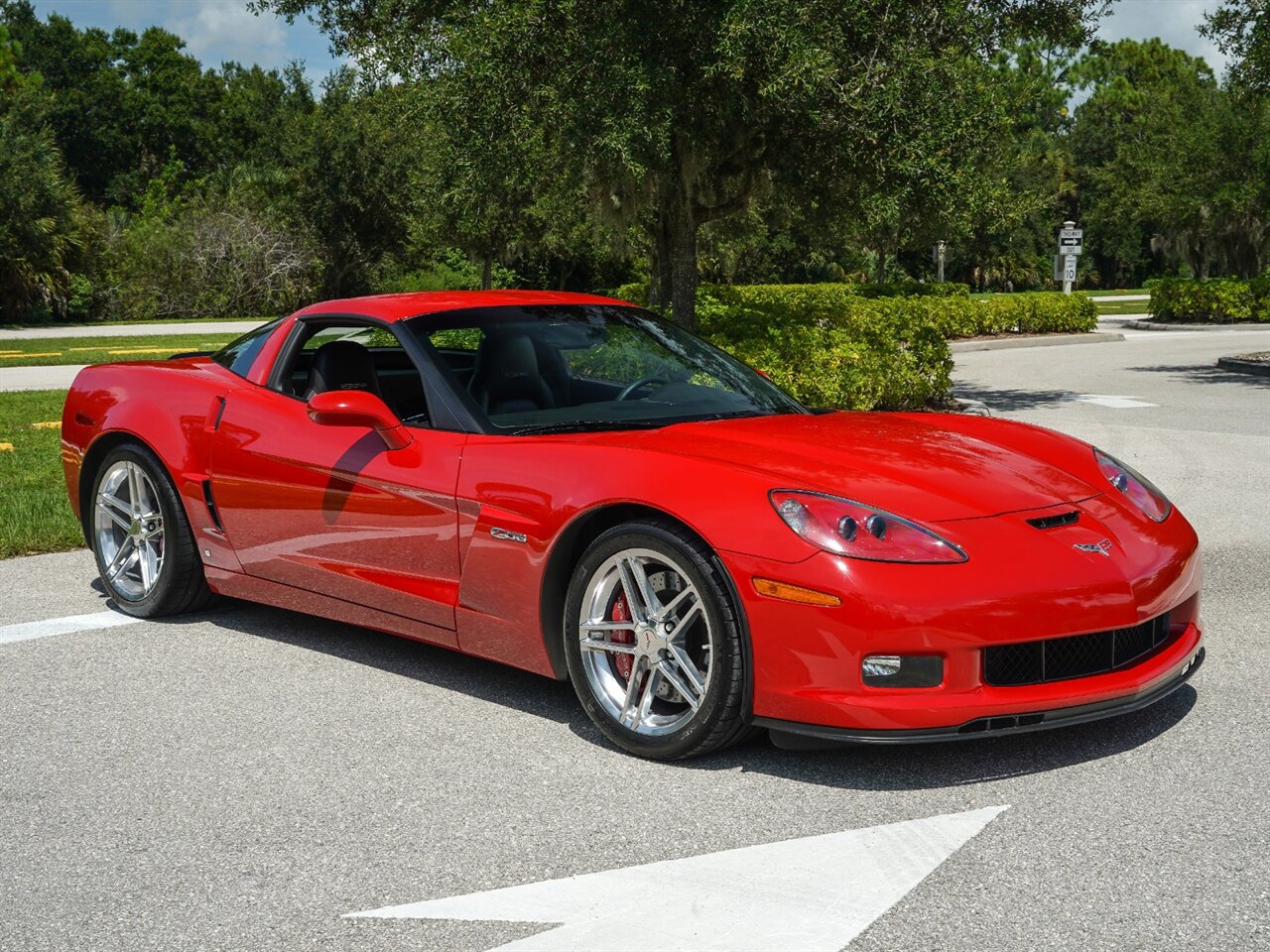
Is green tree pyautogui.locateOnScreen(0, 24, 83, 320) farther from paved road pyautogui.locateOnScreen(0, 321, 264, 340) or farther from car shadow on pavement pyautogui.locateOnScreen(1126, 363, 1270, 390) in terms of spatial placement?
car shadow on pavement pyautogui.locateOnScreen(1126, 363, 1270, 390)

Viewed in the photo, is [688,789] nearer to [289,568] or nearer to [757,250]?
[289,568]

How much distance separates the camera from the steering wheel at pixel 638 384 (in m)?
5.18

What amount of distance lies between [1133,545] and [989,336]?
81.2ft

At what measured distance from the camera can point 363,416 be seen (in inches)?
193

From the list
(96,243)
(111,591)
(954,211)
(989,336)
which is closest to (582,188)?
(954,211)

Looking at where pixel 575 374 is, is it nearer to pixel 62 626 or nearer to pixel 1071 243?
→ pixel 62 626

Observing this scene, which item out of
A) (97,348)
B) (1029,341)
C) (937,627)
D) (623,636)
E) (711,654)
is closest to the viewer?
(937,627)

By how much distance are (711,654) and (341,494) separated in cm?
171

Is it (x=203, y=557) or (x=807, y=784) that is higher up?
(x=203, y=557)

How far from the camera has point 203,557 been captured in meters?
5.84

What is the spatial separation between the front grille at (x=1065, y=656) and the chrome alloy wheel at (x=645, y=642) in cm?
82

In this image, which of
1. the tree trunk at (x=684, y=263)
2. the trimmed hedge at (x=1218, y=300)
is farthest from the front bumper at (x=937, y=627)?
the trimmed hedge at (x=1218, y=300)

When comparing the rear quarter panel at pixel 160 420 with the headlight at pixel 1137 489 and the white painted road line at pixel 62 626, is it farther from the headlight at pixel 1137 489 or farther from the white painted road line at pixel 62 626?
the headlight at pixel 1137 489

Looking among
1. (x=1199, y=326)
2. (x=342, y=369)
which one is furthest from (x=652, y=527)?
(x=1199, y=326)
